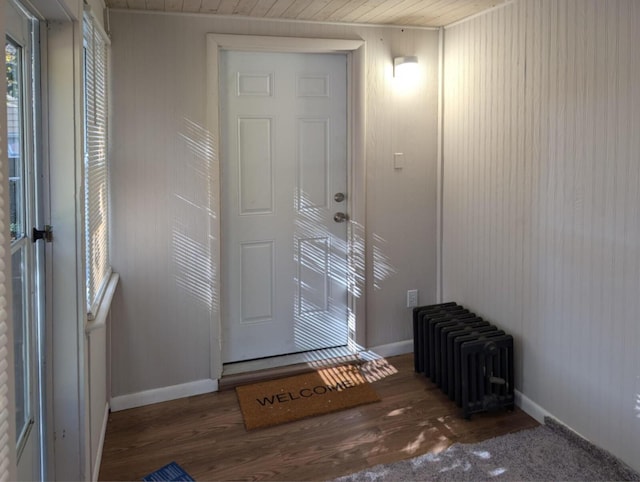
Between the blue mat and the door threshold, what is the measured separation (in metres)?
0.71

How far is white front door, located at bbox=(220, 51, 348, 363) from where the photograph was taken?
296 centimetres

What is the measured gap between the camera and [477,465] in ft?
7.31

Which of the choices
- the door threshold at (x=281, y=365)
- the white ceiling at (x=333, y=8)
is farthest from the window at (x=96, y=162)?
the door threshold at (x=281, y=365)

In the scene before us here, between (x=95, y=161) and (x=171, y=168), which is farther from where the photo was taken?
(x=171, y=168)

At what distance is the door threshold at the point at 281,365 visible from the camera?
2988 mm

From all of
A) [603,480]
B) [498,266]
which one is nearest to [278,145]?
[498,266]

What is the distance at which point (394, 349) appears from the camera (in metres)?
3.35

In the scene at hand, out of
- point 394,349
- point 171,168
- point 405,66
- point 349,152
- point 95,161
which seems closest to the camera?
→ point 95,161

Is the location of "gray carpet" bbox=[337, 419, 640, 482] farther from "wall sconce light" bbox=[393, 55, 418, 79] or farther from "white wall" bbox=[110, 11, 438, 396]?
"wall sconce light" bbox=[393, 55, 418, 79]

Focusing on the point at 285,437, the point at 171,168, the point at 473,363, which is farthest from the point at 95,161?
the point at 473,363

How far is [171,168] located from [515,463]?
7.09 ft

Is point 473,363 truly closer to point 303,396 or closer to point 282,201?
point 303,396

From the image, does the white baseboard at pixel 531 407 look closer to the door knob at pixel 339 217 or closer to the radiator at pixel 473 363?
the radiator at pixel 473 363

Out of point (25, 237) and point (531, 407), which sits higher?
point (25, 237)
